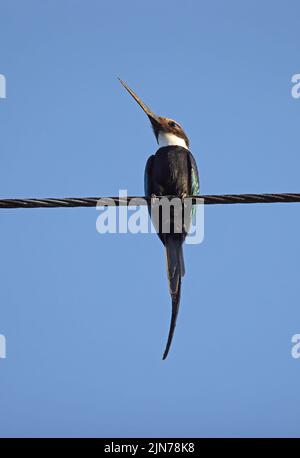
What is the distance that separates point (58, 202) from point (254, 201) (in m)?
1.09

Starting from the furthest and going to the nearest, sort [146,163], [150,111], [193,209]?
1. [150,111]
2. [146,163]
3. [193,209]

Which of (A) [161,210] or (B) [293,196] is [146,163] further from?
(B) [293,196]

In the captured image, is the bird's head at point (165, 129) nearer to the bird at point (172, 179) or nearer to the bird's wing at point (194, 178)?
the bird at point (172, 179)

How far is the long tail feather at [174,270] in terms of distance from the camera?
526 centimetres

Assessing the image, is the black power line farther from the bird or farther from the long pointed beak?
the long pointed beak

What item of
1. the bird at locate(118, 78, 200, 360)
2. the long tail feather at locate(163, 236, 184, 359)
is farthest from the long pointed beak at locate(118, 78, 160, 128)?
the long tail feather at locate(163, 236, 184, 359)

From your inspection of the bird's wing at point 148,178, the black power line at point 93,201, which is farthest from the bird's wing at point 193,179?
the black power line at point 93,201

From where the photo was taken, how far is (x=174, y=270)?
Answer: 5.74 m

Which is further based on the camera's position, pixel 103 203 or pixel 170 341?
pixel 170 341

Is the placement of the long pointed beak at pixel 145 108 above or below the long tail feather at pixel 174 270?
above

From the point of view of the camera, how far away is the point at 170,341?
16.8ft

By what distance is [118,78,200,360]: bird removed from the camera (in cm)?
573

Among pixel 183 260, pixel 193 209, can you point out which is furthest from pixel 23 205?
pixel 193 209
